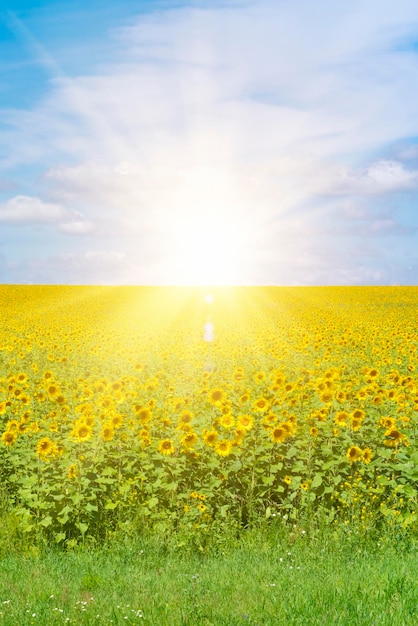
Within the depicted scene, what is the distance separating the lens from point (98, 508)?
7219 millimetres

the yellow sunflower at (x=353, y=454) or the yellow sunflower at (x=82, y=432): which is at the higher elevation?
the yellow sunflower at (x=82, y=432)

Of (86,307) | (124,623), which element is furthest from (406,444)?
(86,307)

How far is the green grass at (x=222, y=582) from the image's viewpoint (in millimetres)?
4961

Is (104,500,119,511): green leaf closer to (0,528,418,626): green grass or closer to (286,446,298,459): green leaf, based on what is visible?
(0,528,418,626): green grass

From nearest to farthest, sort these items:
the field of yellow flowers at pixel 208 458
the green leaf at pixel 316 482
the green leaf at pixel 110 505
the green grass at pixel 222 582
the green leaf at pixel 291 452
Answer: the green grass at pixel 222 582 → the green leaf at pixel 110 505 → the field of yellow flowers at pixel 208 458 → the green leaf at pixel 316 482 → the green leaf at pixel 291 452

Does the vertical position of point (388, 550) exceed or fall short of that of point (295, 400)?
it falls short

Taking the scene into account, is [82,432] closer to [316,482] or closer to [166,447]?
[166,447]

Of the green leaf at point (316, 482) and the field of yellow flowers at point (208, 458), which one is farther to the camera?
the green leaf at point (316, 482)

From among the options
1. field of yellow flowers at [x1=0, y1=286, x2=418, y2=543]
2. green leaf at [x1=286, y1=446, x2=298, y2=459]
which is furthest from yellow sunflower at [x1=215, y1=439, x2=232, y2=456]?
green leaf at [x1=286, y1=446, x2=298, y2=459]

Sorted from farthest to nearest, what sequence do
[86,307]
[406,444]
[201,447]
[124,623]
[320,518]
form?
[86,307] < [406,444] < [201,447] < [320,518] < [124,623]

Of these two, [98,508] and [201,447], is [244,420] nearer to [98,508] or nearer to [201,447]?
[201,447]

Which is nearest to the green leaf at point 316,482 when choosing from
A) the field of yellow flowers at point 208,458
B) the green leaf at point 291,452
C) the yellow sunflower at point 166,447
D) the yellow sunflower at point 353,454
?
the field of yellow flowers at point 208,458

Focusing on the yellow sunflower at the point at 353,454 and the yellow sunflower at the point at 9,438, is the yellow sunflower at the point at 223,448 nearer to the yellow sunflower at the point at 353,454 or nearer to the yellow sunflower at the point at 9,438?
the yellow sunflower at the point at 353,454

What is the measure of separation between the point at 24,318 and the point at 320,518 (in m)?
28.5
